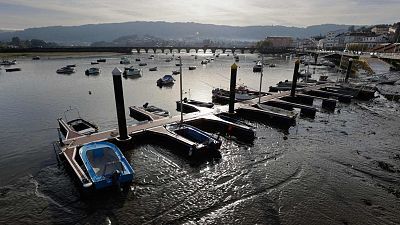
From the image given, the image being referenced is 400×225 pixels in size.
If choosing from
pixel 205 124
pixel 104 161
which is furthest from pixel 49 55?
pixel 104 161

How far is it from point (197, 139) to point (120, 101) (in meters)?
7.69

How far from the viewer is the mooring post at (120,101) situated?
20.0 m

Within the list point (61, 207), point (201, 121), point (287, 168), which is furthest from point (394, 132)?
point (61, 207)

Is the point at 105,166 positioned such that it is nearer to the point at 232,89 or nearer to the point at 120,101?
the point at 120,101

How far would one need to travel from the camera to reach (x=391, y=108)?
3834 cm

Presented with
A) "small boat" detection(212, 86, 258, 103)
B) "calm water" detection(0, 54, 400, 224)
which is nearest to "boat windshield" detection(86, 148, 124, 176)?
"calm water" detection(0, 54, 400, 224)

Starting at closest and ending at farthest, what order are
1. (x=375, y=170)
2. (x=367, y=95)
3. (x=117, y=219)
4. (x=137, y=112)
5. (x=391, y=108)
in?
1. (x=117, y=219)
2. (x=375, y=170)
3. (x=137, y=112)
4. (x=391, y=108)
5. (x=367, y=95)

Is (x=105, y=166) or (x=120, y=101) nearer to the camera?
(x=105, y=166)

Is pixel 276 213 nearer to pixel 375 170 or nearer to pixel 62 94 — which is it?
pixel 375 170

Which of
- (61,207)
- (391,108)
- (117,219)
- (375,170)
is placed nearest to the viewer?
(117,219)

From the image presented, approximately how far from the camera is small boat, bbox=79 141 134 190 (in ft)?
51.5

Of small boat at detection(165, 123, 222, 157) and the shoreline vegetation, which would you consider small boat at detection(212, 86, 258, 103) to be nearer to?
small boat at detection(165, 123, 222, 157)

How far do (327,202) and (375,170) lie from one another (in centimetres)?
697

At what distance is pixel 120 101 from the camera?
2088 centimetres
